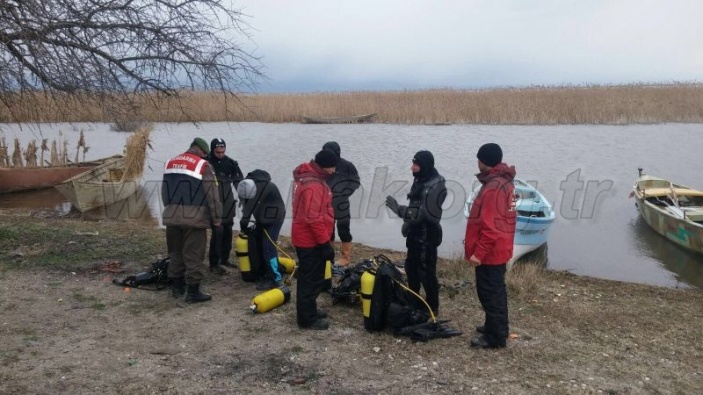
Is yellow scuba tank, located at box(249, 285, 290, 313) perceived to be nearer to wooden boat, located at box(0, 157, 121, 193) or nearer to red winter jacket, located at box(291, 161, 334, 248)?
red winter jacket, located at box(291, 161, 334, 248)

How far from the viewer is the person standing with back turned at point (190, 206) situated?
18.9 feet

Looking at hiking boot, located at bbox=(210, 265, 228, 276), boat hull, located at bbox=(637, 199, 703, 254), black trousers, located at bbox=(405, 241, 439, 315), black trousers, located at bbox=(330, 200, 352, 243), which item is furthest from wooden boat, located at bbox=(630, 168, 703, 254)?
hiking boot, located at bbox=(210, 265, 228, 276)

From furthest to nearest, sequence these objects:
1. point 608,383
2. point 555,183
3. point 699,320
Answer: point 555,183 → point 699,320 → point 608,383

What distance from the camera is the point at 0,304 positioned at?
19.6 ft

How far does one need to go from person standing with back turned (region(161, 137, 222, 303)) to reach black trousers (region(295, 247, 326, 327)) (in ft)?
3.91

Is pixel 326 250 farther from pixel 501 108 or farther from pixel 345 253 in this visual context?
pixel 501 108

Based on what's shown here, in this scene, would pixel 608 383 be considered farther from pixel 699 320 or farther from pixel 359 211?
pixel 359 211

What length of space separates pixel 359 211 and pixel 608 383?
1034cm

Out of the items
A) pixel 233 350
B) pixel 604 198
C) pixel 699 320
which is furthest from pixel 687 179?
pixel 233 350

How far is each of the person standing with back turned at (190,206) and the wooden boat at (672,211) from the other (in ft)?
30.6

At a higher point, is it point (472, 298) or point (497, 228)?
point (497, 228)

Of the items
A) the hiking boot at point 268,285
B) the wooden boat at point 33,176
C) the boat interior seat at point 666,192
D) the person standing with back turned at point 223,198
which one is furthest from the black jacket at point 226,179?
the wooden boat at point 33,176

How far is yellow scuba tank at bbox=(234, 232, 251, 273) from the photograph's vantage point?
673 cm

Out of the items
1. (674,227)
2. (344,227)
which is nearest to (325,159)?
(344,227)
